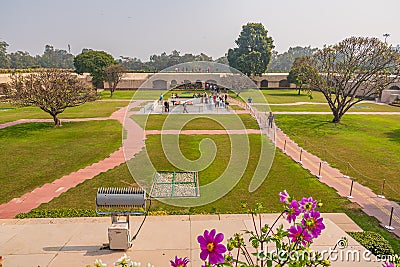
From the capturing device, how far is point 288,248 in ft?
10.0

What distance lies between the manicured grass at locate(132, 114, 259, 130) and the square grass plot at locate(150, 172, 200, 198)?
9473 mm

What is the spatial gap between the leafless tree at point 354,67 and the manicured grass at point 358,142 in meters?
2.19

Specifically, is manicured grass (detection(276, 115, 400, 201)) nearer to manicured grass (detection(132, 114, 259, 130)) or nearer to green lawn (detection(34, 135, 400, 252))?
green lawn (detection(34, 135, 400, 252))

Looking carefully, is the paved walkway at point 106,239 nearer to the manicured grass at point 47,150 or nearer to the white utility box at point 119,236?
the white utility box at point 119,236

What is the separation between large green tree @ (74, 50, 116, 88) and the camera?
48156mm

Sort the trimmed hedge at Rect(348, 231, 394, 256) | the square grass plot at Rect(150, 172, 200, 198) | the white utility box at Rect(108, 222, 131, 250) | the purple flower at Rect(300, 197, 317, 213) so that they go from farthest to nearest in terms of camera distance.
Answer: the square grass plot at Rect(150, 172, 200, 198)
the trimmed hedge at Rect(348, 231, 394, 256)
the white utility box at Rect(108, 222, 131, 250)
the purple flower at Rect(300, 197, 317, 213)

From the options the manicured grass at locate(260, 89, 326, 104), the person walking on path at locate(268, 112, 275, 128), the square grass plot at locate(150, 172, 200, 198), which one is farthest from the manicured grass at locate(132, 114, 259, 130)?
the manicured grass at locate(260, 89, 326, 104)

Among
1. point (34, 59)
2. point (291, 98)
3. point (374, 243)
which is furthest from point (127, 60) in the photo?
point (374, 243)

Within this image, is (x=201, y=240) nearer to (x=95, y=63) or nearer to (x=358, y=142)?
(x=358, y=142)

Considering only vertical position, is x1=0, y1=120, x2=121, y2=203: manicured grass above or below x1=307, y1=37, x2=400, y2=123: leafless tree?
below

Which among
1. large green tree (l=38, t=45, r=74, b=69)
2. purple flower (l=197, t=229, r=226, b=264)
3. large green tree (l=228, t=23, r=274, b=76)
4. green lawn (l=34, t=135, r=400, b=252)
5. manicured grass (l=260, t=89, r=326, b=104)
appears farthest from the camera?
large green tree (l=38, t=45, r=74, b=69)

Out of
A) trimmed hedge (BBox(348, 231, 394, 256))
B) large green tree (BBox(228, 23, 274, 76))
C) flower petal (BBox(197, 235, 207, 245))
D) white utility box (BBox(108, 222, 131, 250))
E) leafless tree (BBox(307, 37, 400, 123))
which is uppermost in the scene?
large green tree (BBox(228, 23, 274, 76))

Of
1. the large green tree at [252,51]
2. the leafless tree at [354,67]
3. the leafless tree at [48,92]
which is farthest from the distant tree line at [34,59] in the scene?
the leafless tree at [354,67]

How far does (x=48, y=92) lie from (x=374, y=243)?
2041 centimetres
